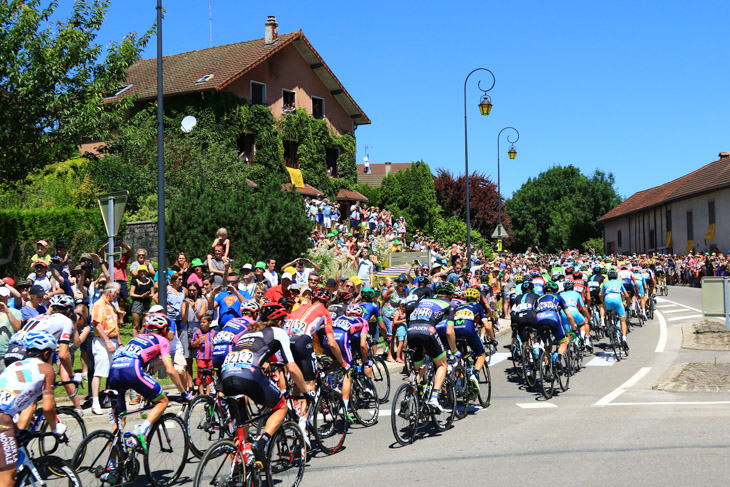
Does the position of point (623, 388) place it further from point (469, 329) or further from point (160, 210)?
point (160, 210)

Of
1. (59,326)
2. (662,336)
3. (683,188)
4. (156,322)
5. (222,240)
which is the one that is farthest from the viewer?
(683,188)

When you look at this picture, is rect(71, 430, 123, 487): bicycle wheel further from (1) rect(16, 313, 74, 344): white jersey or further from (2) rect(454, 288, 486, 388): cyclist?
(2) rect(454, 288, 486, 388): cyclist

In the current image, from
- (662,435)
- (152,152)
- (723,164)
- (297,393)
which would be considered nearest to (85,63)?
(152,152)

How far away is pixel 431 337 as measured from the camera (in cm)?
961

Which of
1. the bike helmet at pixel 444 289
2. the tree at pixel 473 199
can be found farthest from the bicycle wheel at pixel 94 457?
the tree at pixel 473 199

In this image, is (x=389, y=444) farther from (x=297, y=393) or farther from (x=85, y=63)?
(x=85, y=63)

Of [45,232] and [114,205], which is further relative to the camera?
[45,232]

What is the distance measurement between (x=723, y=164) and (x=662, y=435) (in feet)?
189

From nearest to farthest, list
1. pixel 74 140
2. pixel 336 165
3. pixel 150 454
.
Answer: pixel 150 454
pixel 74 140
pixel 336 165

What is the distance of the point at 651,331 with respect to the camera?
21.6 m

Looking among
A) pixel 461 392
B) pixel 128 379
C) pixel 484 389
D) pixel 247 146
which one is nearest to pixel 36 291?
pixel 128 379

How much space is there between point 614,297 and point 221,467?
12.4m

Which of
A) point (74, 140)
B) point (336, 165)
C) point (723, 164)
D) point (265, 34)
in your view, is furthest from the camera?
point (723, 164)

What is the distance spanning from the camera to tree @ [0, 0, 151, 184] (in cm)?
1747
